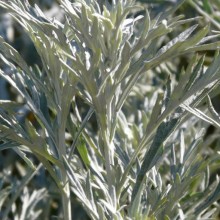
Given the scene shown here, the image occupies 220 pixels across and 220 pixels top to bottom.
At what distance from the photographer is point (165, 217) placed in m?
0.72

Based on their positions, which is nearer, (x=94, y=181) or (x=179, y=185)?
(x=179, y=185)

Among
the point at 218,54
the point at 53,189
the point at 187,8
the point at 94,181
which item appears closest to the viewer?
the point at 218,54

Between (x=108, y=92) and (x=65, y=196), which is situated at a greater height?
(x=108, y=92)

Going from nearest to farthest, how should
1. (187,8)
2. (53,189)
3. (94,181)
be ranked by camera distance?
(94,181), (53,189), (187,8)

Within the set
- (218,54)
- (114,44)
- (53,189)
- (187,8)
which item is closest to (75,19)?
(114,44)

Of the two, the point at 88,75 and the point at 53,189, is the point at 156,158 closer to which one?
the point at 88,75

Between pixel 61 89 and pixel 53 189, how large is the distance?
1.63ft

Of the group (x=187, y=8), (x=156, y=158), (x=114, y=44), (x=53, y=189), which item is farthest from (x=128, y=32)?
(x=187, y=8)

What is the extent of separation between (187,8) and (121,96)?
0.95 m

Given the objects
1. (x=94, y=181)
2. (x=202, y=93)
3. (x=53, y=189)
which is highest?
(x=202, y=93)

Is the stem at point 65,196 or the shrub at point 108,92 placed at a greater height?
the shrub at point 108,92

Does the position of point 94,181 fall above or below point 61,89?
below

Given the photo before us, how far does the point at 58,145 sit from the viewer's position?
31.0 inches

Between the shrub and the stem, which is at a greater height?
the shrub
